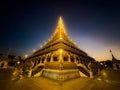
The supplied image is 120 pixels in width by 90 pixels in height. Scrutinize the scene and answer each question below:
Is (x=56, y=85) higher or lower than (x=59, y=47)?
lower

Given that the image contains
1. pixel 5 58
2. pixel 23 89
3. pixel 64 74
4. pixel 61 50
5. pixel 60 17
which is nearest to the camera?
pixel 23 89

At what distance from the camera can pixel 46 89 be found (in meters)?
5.79

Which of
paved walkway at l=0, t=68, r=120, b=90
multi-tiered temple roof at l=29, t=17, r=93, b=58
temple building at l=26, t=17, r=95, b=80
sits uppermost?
multi-tiered temple roof at l=29, t=17, r=93, b=58

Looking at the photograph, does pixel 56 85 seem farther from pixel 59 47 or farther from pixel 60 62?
pixel 59 47

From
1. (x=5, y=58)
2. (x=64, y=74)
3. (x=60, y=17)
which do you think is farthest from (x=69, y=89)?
(x=5, y=58)

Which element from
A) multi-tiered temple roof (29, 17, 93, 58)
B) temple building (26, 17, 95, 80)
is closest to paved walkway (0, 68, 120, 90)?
temple building (26, 17, 95, 80)

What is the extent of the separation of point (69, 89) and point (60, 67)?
3602mm

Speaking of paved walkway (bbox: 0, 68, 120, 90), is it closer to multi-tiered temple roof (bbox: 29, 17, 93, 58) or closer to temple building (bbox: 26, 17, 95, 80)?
temple building (bbox: 26, 17, 95, 80)

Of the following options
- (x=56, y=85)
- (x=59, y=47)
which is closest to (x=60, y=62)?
(x=59, y=47)

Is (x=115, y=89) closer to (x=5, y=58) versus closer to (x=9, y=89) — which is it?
(x=9, y=89)

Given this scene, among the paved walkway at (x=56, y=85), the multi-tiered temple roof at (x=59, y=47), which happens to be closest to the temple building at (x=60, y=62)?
the multi-tiered temple roof at (x=59, y=47)

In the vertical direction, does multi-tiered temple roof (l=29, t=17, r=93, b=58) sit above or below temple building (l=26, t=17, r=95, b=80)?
above

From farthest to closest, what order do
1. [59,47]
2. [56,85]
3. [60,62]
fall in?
[59,47]
[60,62]
[56,85]

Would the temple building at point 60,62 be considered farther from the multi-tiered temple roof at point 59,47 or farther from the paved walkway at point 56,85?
the paved walkway at point 56,85
